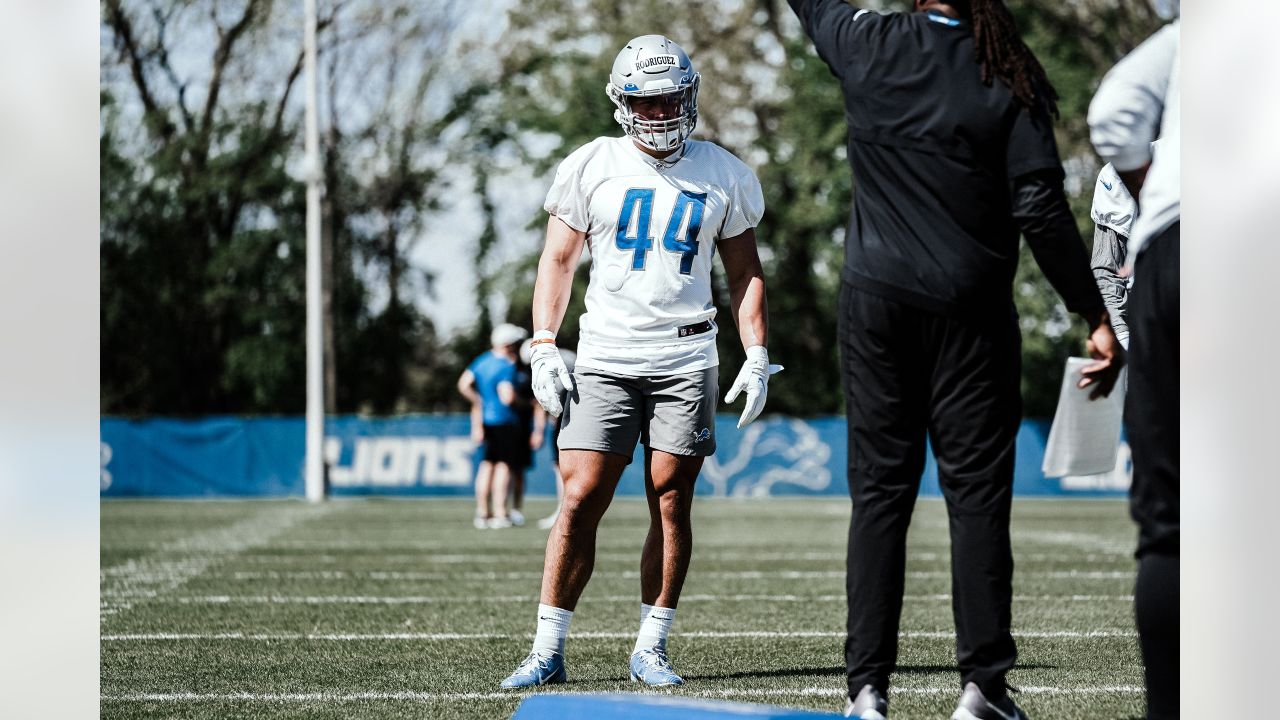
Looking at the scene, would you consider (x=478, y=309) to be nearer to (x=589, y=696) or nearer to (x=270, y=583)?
(x=270, y=583)

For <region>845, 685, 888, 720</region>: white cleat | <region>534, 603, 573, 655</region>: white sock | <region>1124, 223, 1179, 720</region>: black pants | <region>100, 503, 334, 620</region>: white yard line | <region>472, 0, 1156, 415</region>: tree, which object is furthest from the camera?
<region>472, 0, 1156, 415</region>: tree

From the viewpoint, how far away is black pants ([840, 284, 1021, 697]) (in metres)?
4.00

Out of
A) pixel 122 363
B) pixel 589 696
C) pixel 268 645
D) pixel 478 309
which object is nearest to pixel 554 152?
pixel 478 309

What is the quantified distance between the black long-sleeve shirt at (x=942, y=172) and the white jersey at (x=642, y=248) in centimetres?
103

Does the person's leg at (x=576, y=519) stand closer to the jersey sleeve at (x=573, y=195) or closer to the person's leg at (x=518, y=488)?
the jersey sleeve at (x=573, y=195)

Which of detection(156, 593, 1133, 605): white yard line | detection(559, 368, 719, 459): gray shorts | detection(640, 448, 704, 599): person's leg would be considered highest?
detection(559, 368, 719, 459): gray shorts

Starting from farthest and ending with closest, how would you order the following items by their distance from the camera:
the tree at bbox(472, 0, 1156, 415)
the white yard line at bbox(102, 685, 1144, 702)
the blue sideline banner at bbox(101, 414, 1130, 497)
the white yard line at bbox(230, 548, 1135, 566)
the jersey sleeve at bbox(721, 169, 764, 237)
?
1. the tree at bbox(472, 0, 1156, 415)
2. the blue sideline banner at bbox(101, 414, 1130, 497)
3. the white yard line at bbox(230, 548, 1135, 566)
4. the jersey sleeve at bbox(721, 169, 764, 237)
5. the white yard line at bbox(102, 685, 1144, 702)

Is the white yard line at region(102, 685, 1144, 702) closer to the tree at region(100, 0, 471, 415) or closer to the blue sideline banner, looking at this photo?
the blue sideline banner

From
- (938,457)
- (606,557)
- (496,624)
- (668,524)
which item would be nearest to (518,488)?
(606,557)

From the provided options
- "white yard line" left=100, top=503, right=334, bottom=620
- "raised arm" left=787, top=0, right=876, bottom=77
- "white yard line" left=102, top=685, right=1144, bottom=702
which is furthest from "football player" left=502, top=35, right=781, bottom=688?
"white yard line" left=100, top=503, right=334, bottom=620

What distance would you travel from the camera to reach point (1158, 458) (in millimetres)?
3381

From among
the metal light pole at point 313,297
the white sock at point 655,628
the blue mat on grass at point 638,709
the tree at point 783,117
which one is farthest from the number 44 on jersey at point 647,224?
the tree at point 783,117

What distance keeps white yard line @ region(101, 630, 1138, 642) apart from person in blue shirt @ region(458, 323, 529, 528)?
799 cm
